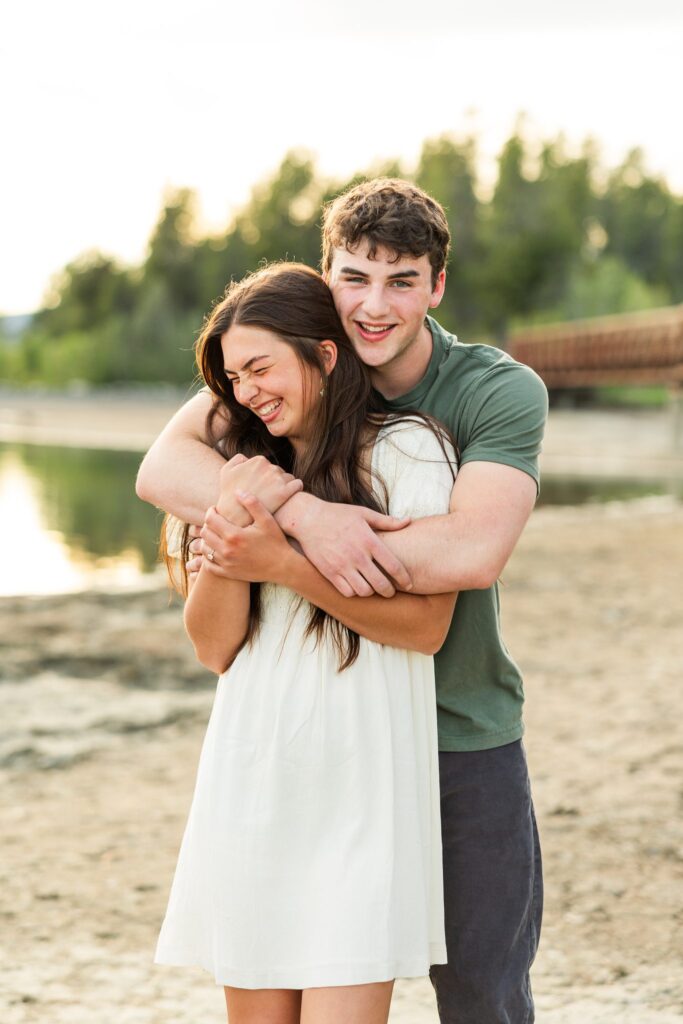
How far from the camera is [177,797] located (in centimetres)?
546

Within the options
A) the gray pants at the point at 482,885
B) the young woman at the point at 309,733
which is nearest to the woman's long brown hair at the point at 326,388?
the young woman at the point at 309,733

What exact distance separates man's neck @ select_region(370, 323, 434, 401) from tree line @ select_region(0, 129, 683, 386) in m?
56.6

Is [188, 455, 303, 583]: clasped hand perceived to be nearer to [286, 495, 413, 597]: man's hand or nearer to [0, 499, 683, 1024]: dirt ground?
[286, 495, 413, 597]: man's hand

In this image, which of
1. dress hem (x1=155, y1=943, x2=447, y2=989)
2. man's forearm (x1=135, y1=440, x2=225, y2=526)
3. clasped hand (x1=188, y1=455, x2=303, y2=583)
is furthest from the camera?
man's forearm (x1=135, y1=440, x2=225, y2=526)

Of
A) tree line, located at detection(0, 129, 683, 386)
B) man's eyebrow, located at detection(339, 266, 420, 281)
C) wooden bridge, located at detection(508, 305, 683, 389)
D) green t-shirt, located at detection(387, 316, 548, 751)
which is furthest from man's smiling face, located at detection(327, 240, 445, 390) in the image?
tree line, located at detection(0, 129, 683, 386)

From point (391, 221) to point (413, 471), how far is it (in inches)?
18.9

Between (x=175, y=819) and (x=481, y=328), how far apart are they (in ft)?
197

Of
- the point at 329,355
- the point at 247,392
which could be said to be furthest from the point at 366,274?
the point at 247,392

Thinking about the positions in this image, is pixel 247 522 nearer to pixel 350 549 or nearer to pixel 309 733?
pixel 350 549

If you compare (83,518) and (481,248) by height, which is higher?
(481,248)

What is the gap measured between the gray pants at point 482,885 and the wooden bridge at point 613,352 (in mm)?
24071

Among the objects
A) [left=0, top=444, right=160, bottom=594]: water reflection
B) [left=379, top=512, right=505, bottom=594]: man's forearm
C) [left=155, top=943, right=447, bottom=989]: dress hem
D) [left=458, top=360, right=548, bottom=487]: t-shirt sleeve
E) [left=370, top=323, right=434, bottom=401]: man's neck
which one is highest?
[left=370, top=323, right=434, bottom=401]: man's neck

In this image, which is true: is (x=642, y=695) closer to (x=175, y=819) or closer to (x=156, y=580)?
(x=175, y=819)

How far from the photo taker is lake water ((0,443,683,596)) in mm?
12730
